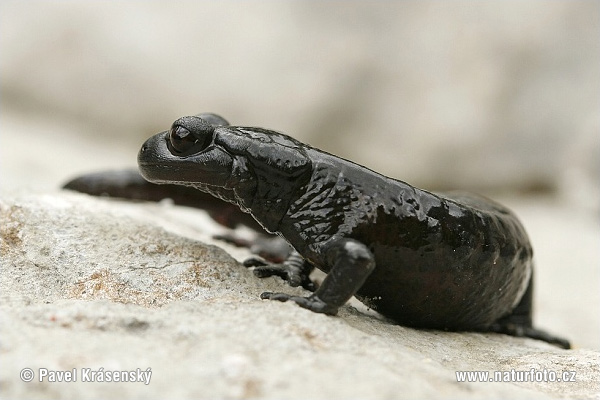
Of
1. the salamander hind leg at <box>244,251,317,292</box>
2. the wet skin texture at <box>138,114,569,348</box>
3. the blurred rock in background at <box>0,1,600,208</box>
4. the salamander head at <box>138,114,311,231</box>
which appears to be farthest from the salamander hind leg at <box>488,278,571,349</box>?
the blurred rock in background at <box>0,1,600,208</box>

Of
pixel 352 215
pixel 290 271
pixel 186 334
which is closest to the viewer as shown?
pixel 186 334

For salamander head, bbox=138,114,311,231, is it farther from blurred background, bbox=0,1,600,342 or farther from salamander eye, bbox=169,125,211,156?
blurred background, bbox=0,1,600,342

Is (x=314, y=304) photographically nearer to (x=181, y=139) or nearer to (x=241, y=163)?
(x=241, y=163)

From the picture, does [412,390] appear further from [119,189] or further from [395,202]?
[119,189]

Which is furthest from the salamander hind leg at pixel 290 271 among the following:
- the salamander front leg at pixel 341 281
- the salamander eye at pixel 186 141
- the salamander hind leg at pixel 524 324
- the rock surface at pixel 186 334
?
the salamander hind leg at pixel 524 324

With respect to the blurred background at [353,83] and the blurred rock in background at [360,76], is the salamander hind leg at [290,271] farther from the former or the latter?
the blurred rock in background at [360,76]

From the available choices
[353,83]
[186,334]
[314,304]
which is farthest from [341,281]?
[353,83]
